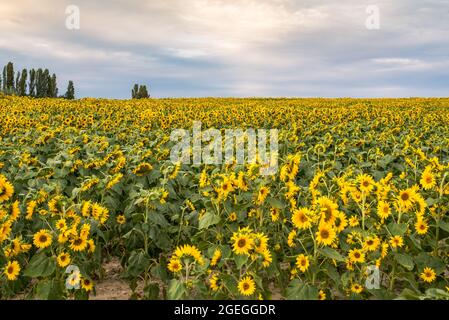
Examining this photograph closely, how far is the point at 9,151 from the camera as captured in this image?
8781mm

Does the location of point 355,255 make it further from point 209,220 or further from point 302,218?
point 209,220

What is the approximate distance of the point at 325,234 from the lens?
13.0ft

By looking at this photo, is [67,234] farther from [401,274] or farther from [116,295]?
[401,274]

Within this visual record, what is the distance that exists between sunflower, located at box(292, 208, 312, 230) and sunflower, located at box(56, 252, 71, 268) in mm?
2030

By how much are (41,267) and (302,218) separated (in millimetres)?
2340

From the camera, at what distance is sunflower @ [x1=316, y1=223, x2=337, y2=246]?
3.94 meters

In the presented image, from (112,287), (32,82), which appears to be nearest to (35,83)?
(32,82)

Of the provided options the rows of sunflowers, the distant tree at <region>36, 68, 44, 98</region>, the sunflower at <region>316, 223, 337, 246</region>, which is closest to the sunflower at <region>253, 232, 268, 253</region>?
the rows of sunflowers

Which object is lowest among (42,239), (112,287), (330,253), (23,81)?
(112,287)

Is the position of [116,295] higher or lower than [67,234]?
lower

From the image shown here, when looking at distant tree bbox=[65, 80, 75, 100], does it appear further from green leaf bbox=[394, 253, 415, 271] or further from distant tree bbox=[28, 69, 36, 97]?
green leaf bbox=[394, 253, 415, 271]

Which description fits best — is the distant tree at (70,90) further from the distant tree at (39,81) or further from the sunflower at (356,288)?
the sunflower at (356,288)
